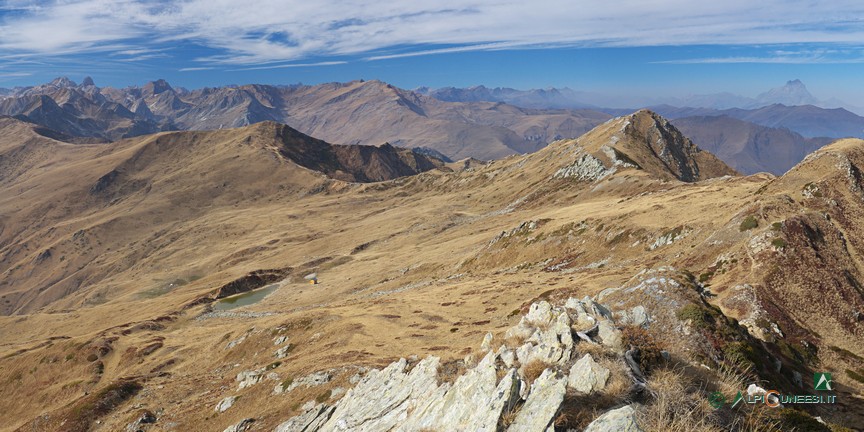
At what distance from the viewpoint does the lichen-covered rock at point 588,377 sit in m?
14.9

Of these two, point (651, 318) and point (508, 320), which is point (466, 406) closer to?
point (651, 318)

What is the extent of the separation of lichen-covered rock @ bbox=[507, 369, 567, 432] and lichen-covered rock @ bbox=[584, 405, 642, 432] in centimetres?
121

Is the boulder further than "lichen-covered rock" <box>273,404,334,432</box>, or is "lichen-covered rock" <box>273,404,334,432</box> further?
the boulder

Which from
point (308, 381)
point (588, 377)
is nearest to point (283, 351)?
point (308, 381)

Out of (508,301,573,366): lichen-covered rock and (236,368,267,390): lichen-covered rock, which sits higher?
(508,301,573,366): lichen-covered rock

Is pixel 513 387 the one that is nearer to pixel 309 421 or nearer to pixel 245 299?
pixel 309 421

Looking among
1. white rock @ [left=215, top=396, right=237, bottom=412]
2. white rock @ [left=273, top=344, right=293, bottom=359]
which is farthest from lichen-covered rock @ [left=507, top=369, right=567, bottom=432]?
white rock @ [left=273, top=344, right=293, bottom=359]

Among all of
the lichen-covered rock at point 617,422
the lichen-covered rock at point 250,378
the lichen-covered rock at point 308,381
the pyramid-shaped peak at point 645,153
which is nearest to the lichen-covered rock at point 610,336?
the lichen-covered rock at point 617,422

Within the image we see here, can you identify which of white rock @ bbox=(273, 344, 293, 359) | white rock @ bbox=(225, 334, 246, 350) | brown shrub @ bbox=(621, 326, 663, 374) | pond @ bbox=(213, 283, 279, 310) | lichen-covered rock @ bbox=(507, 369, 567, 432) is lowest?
pond @ bbox=(213, 283, 279, 310)

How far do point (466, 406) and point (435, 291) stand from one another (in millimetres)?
62045

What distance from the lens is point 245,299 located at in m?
126

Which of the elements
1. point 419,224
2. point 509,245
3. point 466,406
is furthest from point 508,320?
point 419,224

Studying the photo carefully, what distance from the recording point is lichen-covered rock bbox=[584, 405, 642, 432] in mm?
12199

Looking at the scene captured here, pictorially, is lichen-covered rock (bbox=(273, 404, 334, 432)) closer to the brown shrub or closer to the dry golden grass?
the brown shrub
